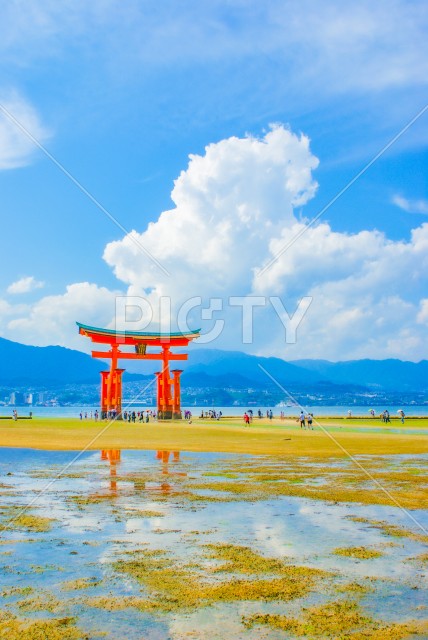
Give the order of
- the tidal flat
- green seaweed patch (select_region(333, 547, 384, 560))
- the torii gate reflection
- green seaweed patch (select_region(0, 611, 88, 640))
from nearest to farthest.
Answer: green seaweed patch (select_region(0, 611, 88, 640)), the tidal flat, green seaweed patch (select_region(333, 547, 384, 560)), the torii gate reflection

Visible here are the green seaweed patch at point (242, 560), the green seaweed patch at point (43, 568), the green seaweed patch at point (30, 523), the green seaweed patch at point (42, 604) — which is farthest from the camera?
the green seaweed patch at point (30, 523)

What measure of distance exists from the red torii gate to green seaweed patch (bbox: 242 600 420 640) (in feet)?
175

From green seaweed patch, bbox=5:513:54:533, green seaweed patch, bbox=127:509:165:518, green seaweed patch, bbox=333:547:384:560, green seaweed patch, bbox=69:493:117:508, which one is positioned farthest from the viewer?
green seaweed patch, bbox=69:493:117:508

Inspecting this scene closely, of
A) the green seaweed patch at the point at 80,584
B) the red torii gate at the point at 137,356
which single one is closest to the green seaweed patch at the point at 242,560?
the green seaweed patch at the point at 80,584

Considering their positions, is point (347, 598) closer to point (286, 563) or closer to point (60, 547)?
point (286, 563)

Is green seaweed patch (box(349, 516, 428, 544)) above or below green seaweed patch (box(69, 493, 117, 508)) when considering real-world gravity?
below

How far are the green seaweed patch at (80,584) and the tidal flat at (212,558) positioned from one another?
0.01 metres

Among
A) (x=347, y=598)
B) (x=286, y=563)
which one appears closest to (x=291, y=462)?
(x=286, y=563)

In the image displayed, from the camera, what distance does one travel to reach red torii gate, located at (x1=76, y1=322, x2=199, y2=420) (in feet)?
196

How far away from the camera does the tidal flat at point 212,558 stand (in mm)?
5738

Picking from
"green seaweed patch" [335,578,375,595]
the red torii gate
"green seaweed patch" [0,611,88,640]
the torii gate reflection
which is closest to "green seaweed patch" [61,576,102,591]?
"green seaweed patch" [0,611,88,640]

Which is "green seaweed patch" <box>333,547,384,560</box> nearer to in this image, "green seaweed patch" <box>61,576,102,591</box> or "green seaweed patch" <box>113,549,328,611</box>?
"green seaweed patch" <box>113,549,328,611</box>

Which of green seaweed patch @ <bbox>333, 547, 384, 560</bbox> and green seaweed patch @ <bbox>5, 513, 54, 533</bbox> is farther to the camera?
green seaweed patch @ <bbox>5, 513, 54, 533</bbox>

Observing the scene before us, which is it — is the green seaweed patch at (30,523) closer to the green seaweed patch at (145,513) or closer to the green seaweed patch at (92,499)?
the green seaweed patch at (92,499)
